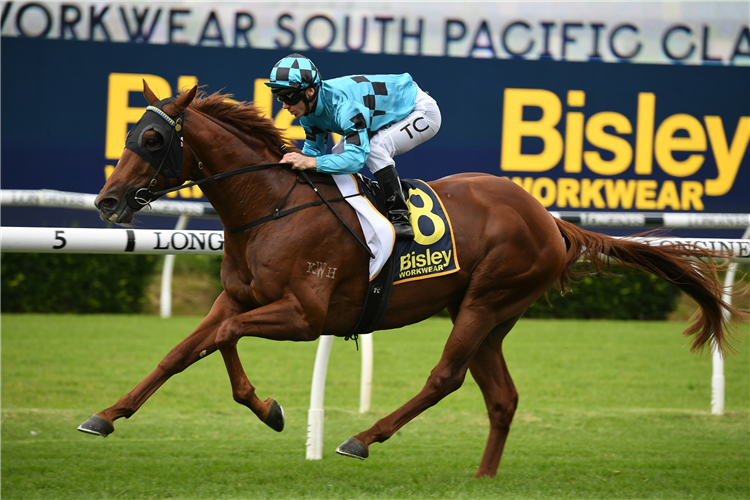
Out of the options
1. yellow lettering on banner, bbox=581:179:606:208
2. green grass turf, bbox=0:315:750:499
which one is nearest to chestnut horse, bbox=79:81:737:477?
green grass turf, bbox=0:315:750:499

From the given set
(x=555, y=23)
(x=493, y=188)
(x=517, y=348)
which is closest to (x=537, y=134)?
(x=555, y=23)

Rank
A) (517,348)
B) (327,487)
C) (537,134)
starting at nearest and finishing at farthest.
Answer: (327,487) → (517,348) → (537,134)

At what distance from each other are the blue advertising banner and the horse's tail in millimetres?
4209

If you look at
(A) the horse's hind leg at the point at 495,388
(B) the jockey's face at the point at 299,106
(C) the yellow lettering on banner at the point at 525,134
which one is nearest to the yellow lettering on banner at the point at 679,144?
(C) the yellow lettering on banner at the point at 525,134

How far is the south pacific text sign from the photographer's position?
10.7ft

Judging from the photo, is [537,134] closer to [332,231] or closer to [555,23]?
[555,23]

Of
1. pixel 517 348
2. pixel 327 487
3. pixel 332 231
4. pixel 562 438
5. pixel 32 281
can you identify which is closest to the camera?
pixel 332 231

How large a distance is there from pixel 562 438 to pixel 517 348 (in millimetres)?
2496

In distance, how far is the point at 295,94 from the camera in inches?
123

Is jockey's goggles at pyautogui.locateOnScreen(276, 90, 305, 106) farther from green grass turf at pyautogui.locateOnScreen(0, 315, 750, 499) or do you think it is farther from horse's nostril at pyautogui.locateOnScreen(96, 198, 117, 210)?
green grass turf at pyautogui.locateOnScreen(0, 315, 750, 499)

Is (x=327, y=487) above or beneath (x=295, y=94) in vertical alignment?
beneath

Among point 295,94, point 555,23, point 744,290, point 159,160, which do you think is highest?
point 555,23

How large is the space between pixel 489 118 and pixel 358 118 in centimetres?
526

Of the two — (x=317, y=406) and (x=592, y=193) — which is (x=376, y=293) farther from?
(x=592, y=193)
